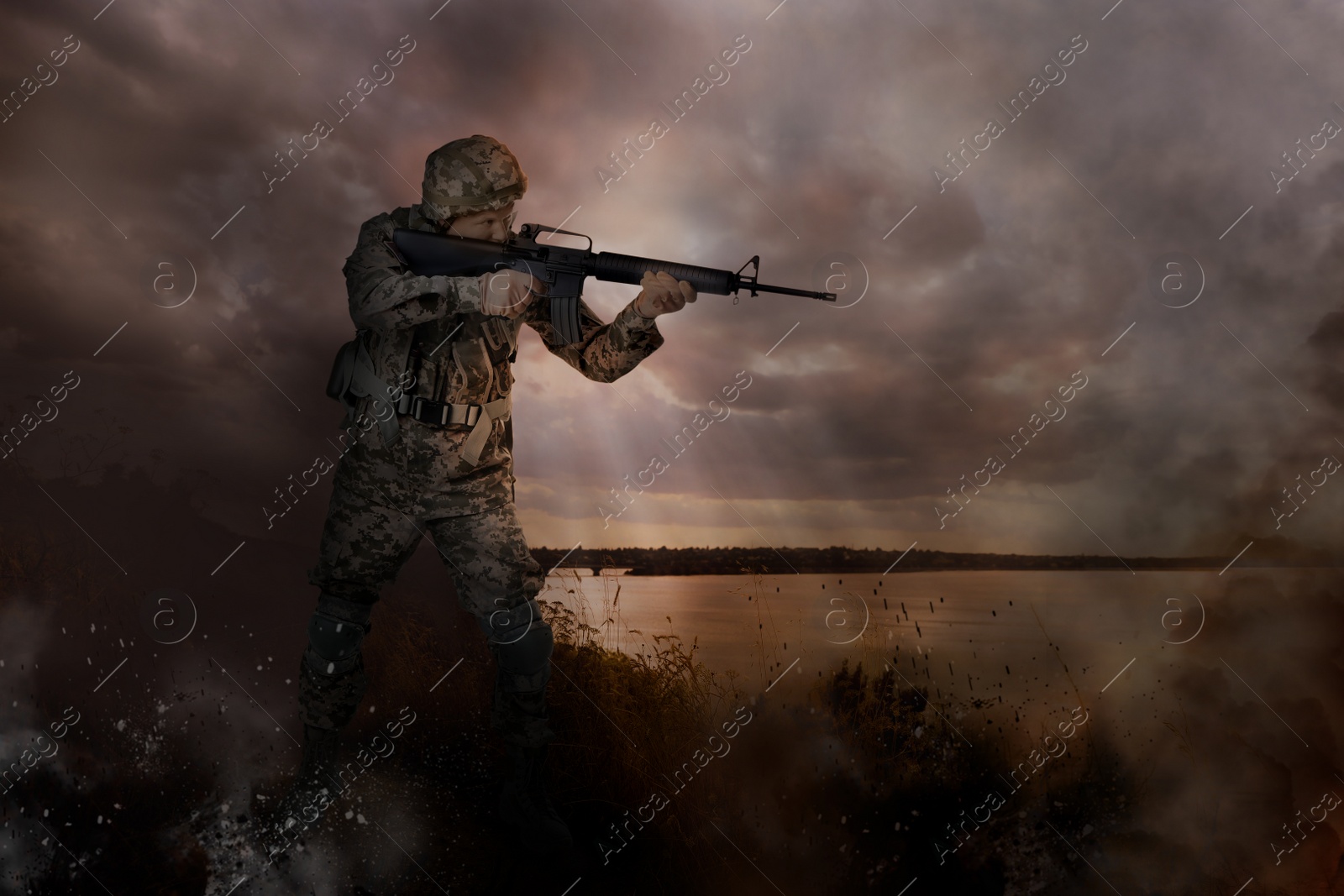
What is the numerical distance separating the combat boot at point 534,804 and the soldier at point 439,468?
0.17ft

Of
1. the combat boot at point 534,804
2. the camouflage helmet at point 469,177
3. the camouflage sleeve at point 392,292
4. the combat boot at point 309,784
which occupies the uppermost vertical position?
the camouflage helmet at point 469,177

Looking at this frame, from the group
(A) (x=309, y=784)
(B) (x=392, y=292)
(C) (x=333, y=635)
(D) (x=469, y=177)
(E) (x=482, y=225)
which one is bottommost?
(A) (x=309, y=784)

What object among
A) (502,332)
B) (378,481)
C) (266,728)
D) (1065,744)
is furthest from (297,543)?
(1065,744)

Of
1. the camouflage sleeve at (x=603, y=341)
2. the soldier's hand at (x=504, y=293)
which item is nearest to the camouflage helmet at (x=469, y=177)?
the soldier's hand at (x=504, y=293)

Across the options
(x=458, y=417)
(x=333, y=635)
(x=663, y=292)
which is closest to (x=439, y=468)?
(x=458, y=417)

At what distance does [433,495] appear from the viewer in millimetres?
4355

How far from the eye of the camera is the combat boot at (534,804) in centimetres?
460

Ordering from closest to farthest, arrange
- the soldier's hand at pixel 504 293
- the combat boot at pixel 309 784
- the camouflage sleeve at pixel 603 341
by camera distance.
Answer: the soldier's hand at pixel 504 293, the camouflage sleeve at pixel 603 341, the combat boot at pixel 309 784

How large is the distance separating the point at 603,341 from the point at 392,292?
1205mm

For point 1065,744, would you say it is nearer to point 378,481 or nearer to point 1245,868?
point 1245,868

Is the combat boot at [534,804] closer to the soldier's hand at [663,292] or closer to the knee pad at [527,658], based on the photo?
the knee pad at [527,658]

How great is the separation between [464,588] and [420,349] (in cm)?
137

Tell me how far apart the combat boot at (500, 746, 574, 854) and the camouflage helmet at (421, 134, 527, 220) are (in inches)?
123

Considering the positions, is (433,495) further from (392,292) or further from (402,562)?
(392,292)
